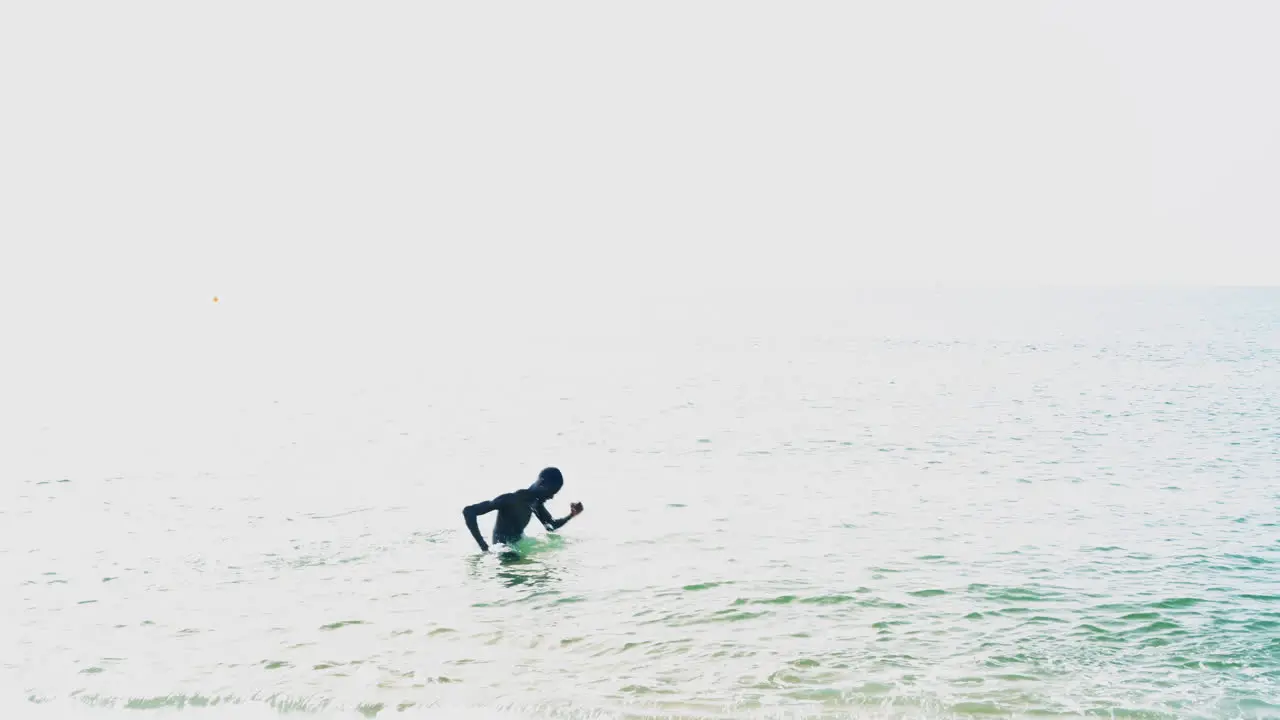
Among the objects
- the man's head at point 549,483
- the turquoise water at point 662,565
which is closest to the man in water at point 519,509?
the man's head at point 549,483

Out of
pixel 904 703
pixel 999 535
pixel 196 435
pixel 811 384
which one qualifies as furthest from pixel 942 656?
pixel 811 384

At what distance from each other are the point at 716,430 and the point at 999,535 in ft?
57.8

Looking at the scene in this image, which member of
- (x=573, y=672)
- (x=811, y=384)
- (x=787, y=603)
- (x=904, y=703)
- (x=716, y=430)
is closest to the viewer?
(x=904, y=703)

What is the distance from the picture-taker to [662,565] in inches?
644

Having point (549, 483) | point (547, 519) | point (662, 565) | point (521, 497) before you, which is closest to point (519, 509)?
point (521, 497)

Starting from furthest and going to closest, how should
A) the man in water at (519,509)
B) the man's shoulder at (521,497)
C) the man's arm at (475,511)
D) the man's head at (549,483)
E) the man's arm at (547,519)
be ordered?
1. the man's arm at (547,519)
2. the man's shoulder at (521,497)
3. the man's head at (549,483)
4. the man in water at (519,509)
5. the man's arm at (475,511)

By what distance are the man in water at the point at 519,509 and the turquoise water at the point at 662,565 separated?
0.51m

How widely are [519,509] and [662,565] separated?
98.9 inches

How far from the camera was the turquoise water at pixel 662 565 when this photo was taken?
10.9m

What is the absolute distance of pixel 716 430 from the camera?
35500 millimetres

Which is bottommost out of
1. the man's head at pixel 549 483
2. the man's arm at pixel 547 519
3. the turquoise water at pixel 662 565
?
the turquoise water at pixel 662 565

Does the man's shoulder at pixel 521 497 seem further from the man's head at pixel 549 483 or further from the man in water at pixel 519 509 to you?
the man's head at pixel 549 483

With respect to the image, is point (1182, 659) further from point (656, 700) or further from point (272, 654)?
point (272, 654)

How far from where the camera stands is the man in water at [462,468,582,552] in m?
15.0
